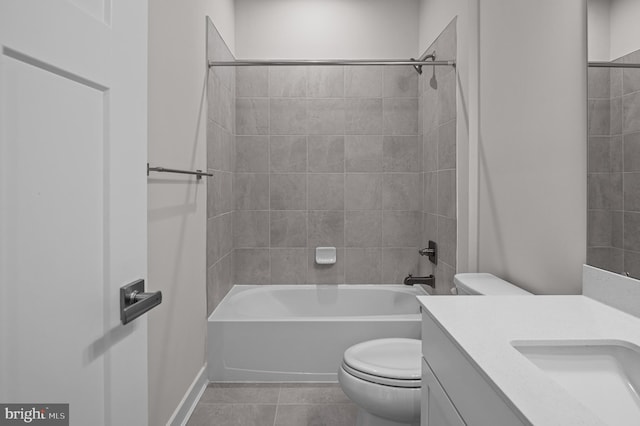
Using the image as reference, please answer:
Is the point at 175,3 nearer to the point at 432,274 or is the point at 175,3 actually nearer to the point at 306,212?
the point at 306,212

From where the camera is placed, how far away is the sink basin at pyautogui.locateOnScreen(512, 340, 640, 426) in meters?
0.81

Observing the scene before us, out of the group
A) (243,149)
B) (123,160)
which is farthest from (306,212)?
(123,160)

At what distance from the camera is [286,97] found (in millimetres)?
3072

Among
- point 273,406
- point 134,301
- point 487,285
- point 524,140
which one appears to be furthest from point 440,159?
point 134,301

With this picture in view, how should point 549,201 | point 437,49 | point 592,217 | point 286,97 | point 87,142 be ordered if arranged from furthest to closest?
point 286,97 < point 437,49 < point 549,201 < point 592,217 < point 87,142

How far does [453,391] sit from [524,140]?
3.69 feet

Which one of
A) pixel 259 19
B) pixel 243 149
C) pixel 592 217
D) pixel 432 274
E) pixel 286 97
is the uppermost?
pixel 259 19

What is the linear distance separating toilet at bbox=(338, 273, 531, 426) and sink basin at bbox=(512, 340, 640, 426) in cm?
63

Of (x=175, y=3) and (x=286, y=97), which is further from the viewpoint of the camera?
(x=286, y=97)

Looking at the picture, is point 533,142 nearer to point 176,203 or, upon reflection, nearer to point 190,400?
point 176,203

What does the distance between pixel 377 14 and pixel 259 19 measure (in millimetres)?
915

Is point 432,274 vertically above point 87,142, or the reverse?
point 87,142

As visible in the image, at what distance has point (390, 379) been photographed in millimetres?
1556

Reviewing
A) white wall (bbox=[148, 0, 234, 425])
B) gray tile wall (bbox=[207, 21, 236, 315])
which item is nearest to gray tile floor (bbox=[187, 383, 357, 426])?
white wall (bbox=[148, 0, 234, 425])
